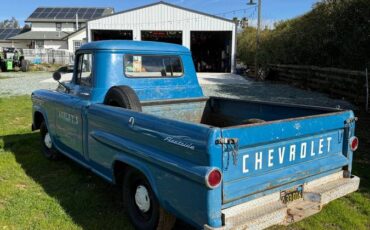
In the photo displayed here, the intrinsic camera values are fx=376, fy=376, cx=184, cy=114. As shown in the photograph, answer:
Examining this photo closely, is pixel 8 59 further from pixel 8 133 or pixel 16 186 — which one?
pixel 16 186

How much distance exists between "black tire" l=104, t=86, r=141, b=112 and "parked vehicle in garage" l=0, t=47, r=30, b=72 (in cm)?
3044

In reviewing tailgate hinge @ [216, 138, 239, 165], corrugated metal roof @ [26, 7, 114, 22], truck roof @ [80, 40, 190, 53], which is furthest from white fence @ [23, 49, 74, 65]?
tailgate hinge @ [216, 138, 239, 165]

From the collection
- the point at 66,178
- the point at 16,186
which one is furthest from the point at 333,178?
the point at 16,186

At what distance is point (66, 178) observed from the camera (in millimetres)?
5488

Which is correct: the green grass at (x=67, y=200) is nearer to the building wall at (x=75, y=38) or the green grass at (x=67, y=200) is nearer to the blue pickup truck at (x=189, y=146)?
the blue pickup truck at (x=189, y=146)

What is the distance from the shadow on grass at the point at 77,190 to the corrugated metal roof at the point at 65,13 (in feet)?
165

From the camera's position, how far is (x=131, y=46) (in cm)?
527

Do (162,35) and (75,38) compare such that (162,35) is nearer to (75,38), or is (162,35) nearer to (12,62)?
(12,62)

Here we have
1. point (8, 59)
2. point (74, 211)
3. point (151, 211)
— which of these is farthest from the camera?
point (8, 59)

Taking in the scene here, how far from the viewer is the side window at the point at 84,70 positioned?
202 inches

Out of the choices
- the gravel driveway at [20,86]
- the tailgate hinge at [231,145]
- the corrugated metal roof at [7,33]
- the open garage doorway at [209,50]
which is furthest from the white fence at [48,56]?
the tailgate hinge at [231,145]

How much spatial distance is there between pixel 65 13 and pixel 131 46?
181 feet

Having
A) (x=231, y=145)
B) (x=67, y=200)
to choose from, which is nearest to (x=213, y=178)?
(x=231, y=145)

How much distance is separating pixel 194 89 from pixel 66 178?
2.32 m
